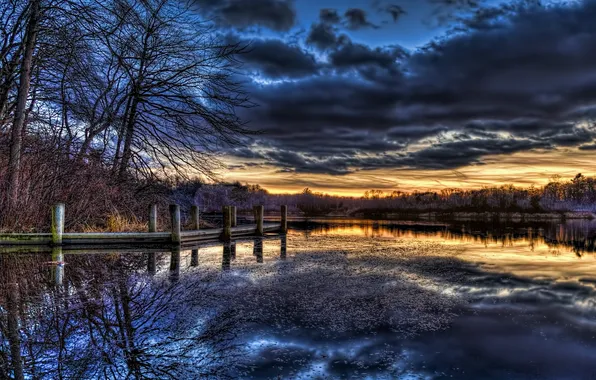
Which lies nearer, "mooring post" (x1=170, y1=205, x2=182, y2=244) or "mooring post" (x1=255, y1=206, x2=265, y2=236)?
"mooring post" (x1=170, y1=205, x2=182, y2=244)

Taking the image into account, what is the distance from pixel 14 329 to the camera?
414 cm

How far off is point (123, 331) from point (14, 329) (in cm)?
106

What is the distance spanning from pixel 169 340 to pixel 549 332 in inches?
167

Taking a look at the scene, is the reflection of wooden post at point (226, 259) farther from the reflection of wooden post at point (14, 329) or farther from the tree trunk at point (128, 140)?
the tree trunk at point (128, 140)

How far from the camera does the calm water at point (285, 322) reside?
353 centimetres

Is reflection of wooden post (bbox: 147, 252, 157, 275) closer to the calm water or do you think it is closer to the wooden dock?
the calm water

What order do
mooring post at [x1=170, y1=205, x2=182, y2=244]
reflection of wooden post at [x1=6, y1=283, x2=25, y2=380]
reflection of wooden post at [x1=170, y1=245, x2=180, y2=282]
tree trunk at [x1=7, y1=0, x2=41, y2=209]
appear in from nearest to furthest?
reflection of wooden post at [x1=6, y1=283, x2=25, y2=380]
reflection of wooden post at [x1=170, y1=245, x2=180, y2=282]
tree trunk at [x1=7, y1=0, x2=41, y2=209]
mooring post at [x1=170, y1=205, x2=182, y2=244]

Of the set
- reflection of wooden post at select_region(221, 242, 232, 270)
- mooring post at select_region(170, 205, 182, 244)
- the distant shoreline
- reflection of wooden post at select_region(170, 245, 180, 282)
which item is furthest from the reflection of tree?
the distant shoreline

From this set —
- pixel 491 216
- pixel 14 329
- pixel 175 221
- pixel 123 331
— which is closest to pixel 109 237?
pixel 175 221

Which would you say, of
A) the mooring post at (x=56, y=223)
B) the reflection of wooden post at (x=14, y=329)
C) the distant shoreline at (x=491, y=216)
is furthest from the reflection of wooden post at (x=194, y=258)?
the distant shoreline at (x=491, y=216)

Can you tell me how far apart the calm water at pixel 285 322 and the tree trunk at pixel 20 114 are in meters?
4.09

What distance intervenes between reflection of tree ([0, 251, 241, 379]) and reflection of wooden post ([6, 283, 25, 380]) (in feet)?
0.13

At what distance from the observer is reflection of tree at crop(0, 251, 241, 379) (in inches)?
132

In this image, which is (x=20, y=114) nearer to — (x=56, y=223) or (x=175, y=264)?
(x=56, y=223)
